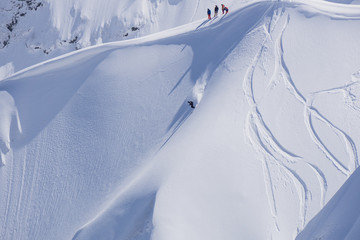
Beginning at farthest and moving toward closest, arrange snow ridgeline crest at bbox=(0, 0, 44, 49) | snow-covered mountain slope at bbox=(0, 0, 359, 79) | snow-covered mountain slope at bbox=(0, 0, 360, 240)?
snow ridgeline crest at bbox=(0, 0, 44, 49) → snow-covered mountain slope at bbox=(0, 0, 359, 79) → snow-covered mountain slope at bbox=(0, 0, 360, 240)

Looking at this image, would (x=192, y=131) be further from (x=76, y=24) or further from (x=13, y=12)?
(x=13, y=12)

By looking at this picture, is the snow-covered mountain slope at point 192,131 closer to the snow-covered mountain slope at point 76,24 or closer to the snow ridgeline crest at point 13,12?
the snow-covered mountain slope at point 76,24

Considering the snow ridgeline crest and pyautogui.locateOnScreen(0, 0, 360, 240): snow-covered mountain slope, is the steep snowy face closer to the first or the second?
the snow ridgeline crest

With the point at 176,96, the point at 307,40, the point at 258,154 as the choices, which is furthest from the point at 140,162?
the point at 307,40

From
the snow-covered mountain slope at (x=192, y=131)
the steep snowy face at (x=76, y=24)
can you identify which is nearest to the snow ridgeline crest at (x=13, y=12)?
the steep snowy face at (x=76, y=24)

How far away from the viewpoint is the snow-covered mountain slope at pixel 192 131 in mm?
10492

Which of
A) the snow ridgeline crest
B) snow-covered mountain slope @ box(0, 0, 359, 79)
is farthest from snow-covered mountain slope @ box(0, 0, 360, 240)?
the snow ridgeline crest

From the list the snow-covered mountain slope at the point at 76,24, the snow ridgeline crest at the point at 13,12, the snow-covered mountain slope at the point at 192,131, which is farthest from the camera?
the snow ridgeline crest at the point at 13,12

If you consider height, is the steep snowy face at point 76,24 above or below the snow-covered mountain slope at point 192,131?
above

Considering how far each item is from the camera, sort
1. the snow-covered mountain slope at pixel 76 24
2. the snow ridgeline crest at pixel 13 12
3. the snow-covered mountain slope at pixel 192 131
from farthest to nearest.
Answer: the snow ridgeline crest at pixel 13 12 → the snow-covered mountain slope at pixel 76 24 → the snow-covered mountain slope at pixel 192 131

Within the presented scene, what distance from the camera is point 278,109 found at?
487 inches

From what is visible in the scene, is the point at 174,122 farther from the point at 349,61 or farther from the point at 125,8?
the point at 125,8

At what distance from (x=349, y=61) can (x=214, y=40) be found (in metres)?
4.70

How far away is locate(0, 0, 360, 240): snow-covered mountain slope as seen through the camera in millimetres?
10492
